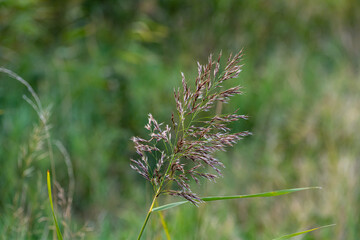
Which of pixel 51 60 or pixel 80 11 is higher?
pixel 80 11

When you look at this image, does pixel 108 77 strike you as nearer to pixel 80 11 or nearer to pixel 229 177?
pixel 80 11

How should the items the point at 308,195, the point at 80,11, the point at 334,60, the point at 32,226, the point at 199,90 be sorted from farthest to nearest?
1. the point at 334,60
2. the point at 80,11
3. the point at 308,195
4. the point at 32,226
5. the point at 199,90

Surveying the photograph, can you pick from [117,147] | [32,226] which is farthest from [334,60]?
[32,226]

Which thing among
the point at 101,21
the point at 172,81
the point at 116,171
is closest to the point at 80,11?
the point at 101,21

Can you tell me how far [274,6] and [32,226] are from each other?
4.25 m

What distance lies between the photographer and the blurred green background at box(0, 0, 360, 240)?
276 cm

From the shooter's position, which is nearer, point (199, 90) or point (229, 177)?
point (199, 90)

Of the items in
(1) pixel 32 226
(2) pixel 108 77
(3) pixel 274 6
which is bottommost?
(1) pixel 32 226

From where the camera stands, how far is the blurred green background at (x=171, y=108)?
9.05ft

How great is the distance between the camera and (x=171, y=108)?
13.0 ft

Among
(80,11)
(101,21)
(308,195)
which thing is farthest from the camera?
(101,21)

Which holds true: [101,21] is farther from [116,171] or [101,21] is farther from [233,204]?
[233,204]

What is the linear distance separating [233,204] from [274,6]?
9.95 ft

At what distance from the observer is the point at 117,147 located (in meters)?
3.88
